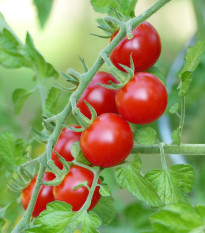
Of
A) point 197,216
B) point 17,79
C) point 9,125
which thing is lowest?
point 17,79

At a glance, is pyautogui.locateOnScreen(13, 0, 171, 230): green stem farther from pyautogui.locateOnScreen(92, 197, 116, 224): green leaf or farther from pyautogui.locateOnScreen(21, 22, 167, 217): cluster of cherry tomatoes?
pyautogui.locateOnScreen(92, 197, 116, 224): green leaf

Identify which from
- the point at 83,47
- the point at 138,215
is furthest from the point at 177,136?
the point at 83,47

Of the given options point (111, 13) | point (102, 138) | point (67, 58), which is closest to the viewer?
point (102, 138)

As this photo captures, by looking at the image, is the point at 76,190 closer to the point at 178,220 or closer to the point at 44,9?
the point at 178,220

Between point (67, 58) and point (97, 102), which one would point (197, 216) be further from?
point (67, 58)

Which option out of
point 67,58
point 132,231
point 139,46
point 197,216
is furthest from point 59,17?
point 197,216

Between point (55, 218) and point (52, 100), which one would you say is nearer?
point (55, 218)

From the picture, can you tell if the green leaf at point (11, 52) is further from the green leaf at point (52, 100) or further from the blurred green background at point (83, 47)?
the blurred green background at point (83, 47)
